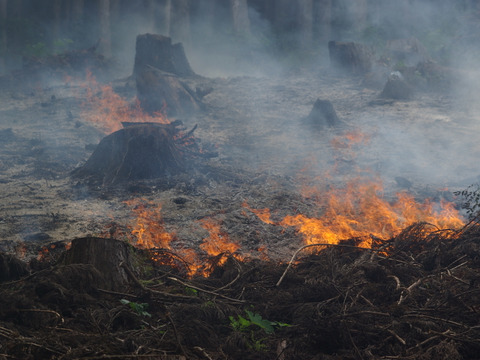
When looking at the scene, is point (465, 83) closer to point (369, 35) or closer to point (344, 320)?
point (369, 35)

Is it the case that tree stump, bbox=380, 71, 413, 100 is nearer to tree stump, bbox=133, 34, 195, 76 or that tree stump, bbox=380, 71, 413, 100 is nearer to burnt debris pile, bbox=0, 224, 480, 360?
tree stump, bbox=133, 34, 195, 76

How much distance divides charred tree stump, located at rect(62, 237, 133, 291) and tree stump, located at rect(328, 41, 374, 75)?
53.2ft

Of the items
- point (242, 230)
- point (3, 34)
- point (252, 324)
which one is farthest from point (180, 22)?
point (252, 324)

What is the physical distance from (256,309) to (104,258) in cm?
169

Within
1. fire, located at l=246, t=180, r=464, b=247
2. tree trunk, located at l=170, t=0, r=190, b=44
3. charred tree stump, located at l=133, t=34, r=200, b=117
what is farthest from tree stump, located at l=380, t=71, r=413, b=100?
tree trunk, located at l=170, t=0, r=190, b=44

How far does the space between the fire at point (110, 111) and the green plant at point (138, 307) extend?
995cm

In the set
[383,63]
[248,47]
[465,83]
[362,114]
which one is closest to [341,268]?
[362,114]

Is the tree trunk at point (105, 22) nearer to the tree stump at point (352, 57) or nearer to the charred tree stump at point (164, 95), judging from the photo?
the charred tree stump at point (164, 95)

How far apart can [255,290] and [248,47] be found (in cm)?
2009

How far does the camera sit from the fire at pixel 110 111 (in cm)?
1393

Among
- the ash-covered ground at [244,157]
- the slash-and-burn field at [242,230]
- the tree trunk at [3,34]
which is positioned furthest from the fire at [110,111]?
the tree trunk at [3,34]

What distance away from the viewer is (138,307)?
3912 millimetres

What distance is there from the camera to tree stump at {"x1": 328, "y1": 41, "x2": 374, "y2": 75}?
1830 centimetres

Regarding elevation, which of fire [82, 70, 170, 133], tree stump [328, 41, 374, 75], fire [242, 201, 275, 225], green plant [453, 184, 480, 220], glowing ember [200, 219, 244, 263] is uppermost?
tree stump [328, 41, 374, 75]
